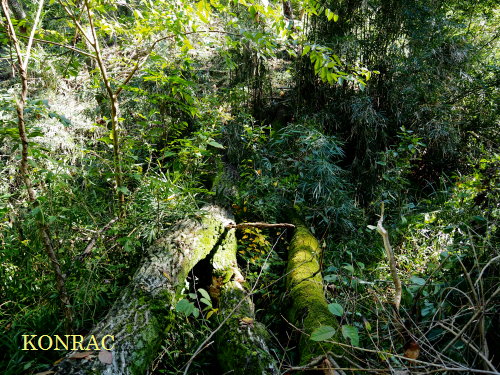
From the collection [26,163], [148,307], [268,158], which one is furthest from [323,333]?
[268,158]

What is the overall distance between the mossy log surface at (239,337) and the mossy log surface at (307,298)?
0.21 meters

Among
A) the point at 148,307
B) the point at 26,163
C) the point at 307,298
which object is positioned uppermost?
the point at 26,163

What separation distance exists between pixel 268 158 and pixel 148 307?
2671mm

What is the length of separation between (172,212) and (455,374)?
1977 millimetres

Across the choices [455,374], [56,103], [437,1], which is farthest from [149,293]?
[437,1]

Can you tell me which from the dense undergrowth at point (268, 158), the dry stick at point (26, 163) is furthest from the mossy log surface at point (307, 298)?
the dry stick at point (26, 163)

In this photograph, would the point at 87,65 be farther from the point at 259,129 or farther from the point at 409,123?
the point at 409,123

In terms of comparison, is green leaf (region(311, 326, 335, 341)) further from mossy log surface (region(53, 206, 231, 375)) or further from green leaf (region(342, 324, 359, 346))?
mossy log surface (region(53, 206, 231, 375))

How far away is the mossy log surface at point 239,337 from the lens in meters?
1.47

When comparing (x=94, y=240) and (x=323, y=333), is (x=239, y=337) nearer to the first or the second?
(x=323, y=333)

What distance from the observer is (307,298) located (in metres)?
1.88

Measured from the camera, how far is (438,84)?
13.2 ft

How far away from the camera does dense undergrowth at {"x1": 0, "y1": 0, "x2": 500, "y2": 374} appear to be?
5.87ft

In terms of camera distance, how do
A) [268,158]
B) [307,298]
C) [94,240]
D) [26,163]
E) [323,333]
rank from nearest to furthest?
[323,333] → [26,163] → [307,298] → [94,240] → [268,158]
